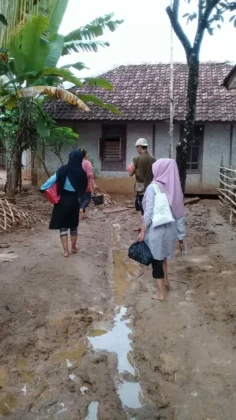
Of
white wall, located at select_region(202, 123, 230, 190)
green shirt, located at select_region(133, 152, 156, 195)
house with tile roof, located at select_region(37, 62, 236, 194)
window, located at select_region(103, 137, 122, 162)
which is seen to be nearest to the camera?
green shirt, located at select_region(133, 152, 156, 195)

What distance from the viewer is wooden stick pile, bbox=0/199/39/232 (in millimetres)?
8182

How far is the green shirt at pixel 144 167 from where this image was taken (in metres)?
7.61

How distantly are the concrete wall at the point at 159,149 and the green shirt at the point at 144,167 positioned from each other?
713 cm

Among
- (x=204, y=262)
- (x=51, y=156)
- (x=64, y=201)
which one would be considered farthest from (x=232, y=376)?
(x=51, y=156)

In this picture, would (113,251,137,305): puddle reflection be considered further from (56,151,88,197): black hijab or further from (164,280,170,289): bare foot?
(56,151,88,197): black hijab

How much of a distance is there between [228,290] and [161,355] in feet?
5.92

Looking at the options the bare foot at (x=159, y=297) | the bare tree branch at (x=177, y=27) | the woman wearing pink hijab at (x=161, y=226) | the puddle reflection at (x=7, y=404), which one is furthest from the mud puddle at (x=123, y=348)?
the bare tree branch at (x=177, y=27)

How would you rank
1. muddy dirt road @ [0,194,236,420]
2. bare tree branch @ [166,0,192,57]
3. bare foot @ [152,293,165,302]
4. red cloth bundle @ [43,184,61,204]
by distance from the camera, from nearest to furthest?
1. muddy dirt road @ [0,194,236,420]
2. bare foot @ [152,293,165,302]
3. red cloth bundle @ [43,184,61,204]
4. bare tree branch @ [166,0,192,57]

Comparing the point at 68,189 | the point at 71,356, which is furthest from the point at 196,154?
the point at 71,356

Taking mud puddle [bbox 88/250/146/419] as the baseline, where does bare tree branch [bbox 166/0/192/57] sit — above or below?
above

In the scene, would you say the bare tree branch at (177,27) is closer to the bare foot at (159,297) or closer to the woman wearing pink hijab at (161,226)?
the woman wearing pink hijab at (161,226)

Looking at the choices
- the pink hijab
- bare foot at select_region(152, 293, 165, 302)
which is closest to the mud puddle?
bare foot at select_region(152, 293, 165, 302)

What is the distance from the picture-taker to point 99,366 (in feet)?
11.2

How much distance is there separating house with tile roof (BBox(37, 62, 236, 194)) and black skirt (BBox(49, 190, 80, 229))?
8245mm
